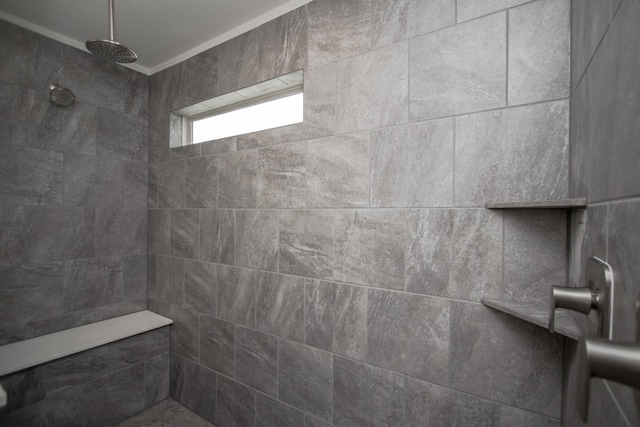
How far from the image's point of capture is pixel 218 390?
75.0 inches

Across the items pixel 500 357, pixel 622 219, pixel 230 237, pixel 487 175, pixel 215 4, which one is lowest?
pixel 500 357

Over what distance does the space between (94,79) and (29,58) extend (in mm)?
346

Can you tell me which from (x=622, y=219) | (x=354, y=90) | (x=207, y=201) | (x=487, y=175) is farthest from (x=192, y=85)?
(x=622, y=219)

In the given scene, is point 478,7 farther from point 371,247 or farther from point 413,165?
point 371,247

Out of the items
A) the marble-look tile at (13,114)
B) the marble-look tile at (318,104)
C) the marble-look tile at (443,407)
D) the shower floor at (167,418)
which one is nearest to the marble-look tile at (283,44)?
the marble-look tile at (318,104)

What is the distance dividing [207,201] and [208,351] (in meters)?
1.04

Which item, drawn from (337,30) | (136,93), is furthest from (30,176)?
(337,30)

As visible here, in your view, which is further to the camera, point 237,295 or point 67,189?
point 67,189

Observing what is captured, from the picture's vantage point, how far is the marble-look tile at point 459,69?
1057 mm

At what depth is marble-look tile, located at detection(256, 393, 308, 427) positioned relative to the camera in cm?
154

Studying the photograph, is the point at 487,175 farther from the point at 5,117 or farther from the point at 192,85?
the point at 5,117

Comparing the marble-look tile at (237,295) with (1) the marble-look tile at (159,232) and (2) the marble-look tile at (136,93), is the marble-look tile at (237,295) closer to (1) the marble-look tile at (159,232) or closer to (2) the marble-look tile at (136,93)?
(1) the marble-look tile at (159,232)

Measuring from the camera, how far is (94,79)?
2.12 meters

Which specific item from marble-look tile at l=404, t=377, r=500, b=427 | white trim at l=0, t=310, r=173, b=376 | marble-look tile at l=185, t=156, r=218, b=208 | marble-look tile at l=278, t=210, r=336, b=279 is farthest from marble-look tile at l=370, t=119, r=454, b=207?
white trim at l=0, t=310, r=173, b=376
